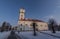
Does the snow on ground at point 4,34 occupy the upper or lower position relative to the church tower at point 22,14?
lower

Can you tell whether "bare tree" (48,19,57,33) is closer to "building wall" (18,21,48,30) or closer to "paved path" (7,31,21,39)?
"building wall" (18,21,48,30)

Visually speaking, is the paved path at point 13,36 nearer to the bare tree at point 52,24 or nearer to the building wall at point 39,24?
the building wall at point 39,24

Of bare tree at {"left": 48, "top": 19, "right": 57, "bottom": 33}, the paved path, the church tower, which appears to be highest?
the church tower

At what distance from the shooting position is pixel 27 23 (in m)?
1.71

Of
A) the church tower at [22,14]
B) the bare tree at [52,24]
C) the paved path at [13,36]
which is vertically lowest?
the paved path at [13,36]

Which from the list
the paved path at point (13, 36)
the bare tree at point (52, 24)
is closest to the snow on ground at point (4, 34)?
the paved path at point (13, 36)

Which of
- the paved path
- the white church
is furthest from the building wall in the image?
the paved path

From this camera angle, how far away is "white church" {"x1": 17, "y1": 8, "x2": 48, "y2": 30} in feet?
5.43

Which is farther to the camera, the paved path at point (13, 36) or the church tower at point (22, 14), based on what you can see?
the paved path at point (13, 36)

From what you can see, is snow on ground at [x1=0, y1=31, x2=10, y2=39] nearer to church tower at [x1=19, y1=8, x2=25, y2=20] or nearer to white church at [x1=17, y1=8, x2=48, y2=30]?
white church at [x1=17, y1=8, x2=48, y2=30]

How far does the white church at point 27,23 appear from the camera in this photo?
5.43 ft

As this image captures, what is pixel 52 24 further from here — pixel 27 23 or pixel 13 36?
pixel 13 36

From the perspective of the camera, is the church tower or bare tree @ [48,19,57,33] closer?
the church tower

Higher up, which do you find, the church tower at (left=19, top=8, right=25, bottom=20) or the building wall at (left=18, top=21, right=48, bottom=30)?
the church tower at (left=19, top=8, right=25, bottom=20)
